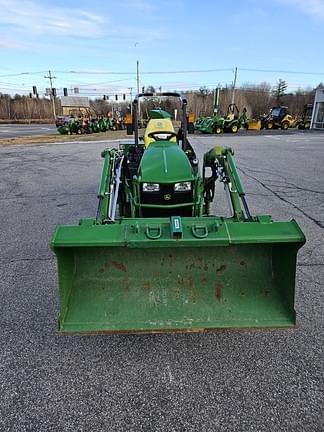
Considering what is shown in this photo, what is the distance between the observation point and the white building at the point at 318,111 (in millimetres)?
29172

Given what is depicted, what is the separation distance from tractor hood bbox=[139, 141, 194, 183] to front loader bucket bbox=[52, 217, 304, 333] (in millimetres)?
892

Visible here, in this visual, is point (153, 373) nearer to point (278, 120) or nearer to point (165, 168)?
point (165, 168)

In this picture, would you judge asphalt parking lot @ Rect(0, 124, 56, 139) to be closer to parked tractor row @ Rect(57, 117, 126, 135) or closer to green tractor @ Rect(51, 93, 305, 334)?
parked tractor row @ Rect(57, 117, 126, 135)

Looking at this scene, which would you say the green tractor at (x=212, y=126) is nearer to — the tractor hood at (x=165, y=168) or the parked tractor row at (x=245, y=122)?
the parked tractor row at (x=245, y=122)

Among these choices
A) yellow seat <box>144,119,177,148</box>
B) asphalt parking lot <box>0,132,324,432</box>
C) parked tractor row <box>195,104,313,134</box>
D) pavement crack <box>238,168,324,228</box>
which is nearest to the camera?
asphalt parking lot <box>0,132,324,432</box>

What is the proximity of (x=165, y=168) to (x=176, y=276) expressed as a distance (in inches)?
47.0

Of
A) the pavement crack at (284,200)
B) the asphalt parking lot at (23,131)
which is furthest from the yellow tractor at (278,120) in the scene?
the pavement crack at (284,200)

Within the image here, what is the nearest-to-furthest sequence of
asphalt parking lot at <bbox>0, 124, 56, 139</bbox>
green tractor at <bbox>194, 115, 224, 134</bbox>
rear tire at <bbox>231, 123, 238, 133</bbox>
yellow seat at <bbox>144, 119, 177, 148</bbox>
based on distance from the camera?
yellow seat at <bbox>144, 119, 177, 148</bbox>, green tractor at <bbox>194, 115, 224, 134</bbox>, rear tire at <bbox>231, 123, 238, 133</bbox>, asphalt parking lot at <bbox>0, 124, 56, 139</bbox>

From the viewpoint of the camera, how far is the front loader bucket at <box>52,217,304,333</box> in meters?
2.19

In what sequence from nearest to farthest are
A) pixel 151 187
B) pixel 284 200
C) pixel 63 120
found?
pixel 151 187 → pixel 284 200 → pixel 63 120

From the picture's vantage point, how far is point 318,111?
1184 inches

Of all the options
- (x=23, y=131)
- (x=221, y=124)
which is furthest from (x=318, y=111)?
(x=23, y=131)

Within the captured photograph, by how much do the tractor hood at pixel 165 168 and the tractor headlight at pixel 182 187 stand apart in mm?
38

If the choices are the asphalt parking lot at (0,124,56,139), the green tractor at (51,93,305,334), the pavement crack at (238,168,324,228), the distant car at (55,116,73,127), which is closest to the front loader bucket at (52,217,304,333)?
the green tractor at (51,93,305,334)
